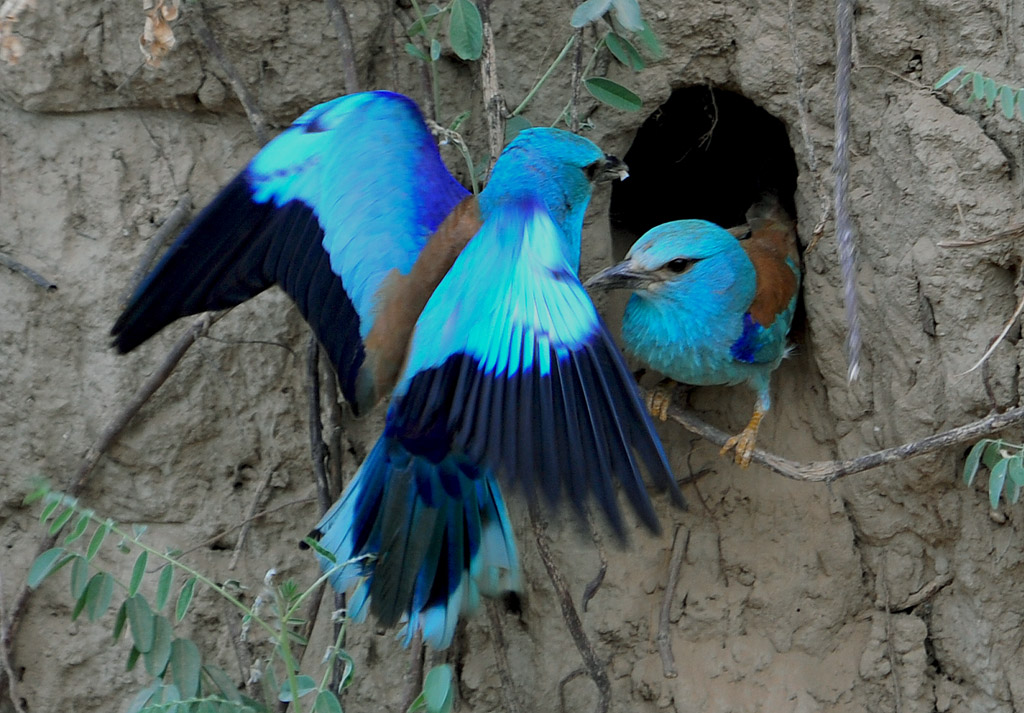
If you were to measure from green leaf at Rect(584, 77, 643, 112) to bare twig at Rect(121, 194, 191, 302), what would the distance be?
105 centimetres

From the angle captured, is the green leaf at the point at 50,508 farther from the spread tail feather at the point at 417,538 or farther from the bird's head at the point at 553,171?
→ the bird's head at the point at 553,171

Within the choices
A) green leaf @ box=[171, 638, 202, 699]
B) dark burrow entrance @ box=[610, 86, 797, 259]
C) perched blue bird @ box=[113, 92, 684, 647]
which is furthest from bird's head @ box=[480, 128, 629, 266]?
green leaf @ box=[171, 638, 202, 699]

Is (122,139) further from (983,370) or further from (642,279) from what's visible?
(983,370)

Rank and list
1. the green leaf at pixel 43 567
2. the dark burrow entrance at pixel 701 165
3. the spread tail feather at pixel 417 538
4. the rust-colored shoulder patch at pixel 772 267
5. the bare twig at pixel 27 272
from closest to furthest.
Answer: the green leaf at pixel 43 567, the spread tail feather at pixel 417 538, the bare twig at pixel 27 272, the rust-colored shoulder patch at pixel 772 267, the dark burrow entrance at pixel 701 165

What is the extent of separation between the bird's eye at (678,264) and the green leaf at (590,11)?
0.62 metres

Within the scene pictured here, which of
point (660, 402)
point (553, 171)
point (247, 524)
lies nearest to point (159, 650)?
point (247, 524)

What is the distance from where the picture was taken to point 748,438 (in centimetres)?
286

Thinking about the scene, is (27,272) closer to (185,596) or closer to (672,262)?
(185,596)

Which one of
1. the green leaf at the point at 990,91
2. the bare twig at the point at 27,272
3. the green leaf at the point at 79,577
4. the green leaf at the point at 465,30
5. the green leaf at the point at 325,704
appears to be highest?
the green leaf at the point at 465,30

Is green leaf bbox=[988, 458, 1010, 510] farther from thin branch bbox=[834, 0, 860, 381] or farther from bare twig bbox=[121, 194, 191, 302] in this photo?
bare twig bbox=[121, 194, 191, 302]

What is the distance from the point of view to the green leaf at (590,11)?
2379mm

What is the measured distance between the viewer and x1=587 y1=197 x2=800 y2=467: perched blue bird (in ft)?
8.96

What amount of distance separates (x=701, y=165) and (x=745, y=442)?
1257 mm

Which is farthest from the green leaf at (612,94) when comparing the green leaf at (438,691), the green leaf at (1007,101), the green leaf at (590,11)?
the green leaf at (438,691)
